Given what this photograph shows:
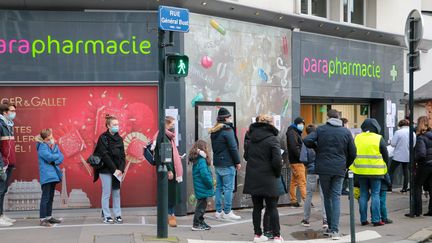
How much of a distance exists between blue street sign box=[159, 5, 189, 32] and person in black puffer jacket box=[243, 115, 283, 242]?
1.84 meters

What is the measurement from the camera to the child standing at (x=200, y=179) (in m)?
9.03

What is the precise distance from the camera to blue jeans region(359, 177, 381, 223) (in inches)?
385

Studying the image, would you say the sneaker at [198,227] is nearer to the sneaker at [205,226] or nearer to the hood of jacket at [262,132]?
the sneaker at [205,226]

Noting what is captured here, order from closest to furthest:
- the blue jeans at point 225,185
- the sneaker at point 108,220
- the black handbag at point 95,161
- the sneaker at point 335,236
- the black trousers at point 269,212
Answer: the black trousers at point 269,212, the sneaker at point 335,236, the black handbag at point 95,161, the sneaker at point 108,220, the blue jeans at point 225,185

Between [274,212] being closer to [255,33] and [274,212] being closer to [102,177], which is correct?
[102,177]

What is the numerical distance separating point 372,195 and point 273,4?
4.74 meters

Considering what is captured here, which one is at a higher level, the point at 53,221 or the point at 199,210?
the point at 199,210

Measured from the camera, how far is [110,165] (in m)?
9.52

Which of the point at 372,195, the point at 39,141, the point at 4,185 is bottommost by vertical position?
the point at 372,195

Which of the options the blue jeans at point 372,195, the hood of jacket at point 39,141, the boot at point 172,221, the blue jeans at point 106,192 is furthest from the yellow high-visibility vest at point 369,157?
the hood of jacket at point 39,141

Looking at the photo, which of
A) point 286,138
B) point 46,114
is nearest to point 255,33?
point 286,138

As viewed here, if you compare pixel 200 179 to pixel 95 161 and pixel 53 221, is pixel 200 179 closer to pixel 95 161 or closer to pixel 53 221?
pixel 95 161

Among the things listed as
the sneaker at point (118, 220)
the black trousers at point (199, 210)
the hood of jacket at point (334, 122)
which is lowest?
the sneaker at point (118, 220)

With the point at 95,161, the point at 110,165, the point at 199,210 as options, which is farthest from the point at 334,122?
the point at 95,161
